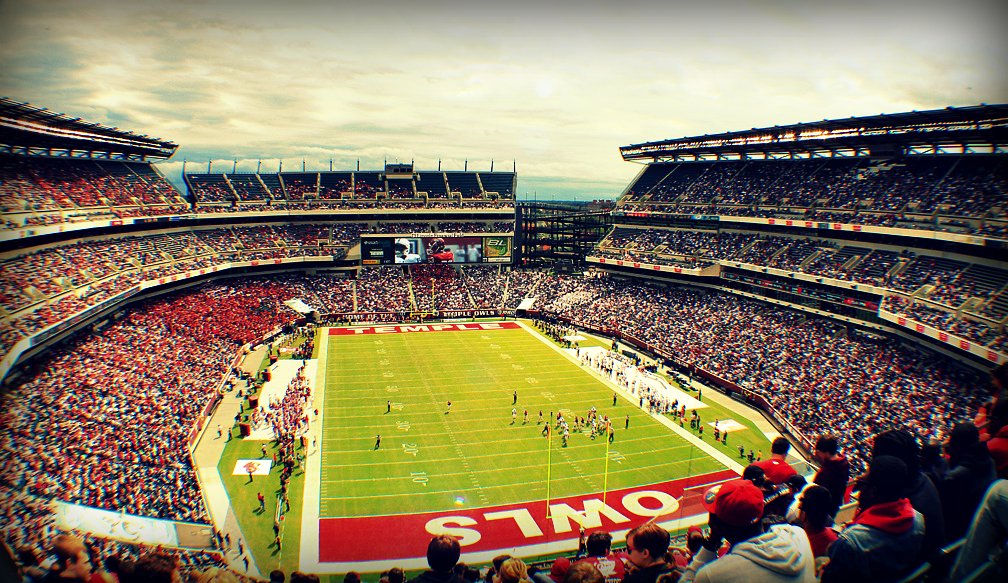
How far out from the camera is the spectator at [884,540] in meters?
3.72

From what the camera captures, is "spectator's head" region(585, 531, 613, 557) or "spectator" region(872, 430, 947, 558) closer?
"spectator" region(872, 430, 947, 558)

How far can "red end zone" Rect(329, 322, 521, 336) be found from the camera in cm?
4916

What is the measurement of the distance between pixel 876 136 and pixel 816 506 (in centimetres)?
4555

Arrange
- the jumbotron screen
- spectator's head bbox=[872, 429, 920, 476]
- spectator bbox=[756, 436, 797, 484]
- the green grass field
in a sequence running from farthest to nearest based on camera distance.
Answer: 1. the jumbotron screen
2. the green grass field
3. spectator bbox=[756, 436, 797, 484]
4. spectator's head bbox=[872, 429, 920, 476]

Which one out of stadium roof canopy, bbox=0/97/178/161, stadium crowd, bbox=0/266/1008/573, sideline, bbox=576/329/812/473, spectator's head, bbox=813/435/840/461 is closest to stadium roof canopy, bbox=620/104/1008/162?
stadium crowd, bbox=0/266/1008/573

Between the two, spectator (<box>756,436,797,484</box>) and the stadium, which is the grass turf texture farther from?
spectator (<box>756,436,797,484</box>)

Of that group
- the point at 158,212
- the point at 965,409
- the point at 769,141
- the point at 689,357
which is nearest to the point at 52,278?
the point at 158,212

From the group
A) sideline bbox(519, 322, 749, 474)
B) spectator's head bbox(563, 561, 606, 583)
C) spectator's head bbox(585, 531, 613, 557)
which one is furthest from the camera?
sideline bbox(519, 322, 749, 474)

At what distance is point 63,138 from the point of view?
3500 cm

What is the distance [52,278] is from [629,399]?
34.6 metres

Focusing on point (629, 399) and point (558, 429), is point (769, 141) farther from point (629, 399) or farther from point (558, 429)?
point (558, 429)

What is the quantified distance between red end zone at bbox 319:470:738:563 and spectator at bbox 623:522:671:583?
47.4 ft

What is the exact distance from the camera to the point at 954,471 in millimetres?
5008

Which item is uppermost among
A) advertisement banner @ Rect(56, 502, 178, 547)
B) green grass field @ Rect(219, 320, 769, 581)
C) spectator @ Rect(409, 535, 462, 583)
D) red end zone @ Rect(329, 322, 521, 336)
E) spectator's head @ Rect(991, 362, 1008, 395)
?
spectator's head @ Rect(991, 362, 1008, 395)
